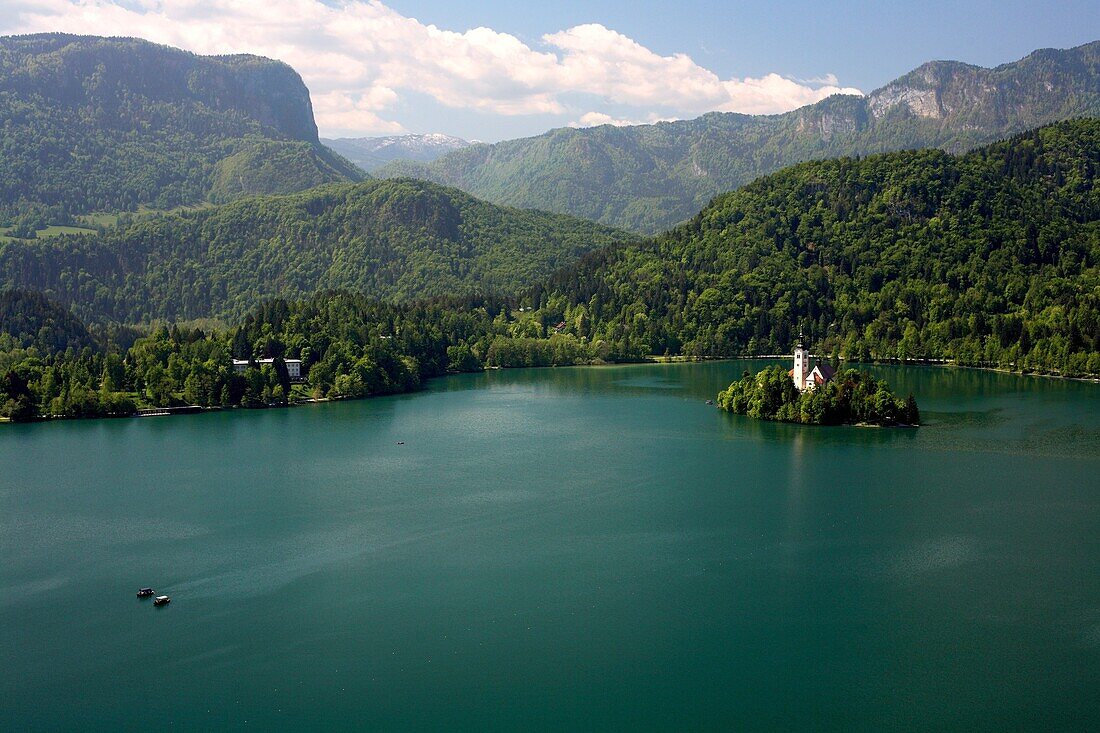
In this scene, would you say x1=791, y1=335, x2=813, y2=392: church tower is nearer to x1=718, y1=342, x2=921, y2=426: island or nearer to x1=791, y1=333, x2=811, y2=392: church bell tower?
x1=791, y1=333, x2=811, y2=392: church bell tower

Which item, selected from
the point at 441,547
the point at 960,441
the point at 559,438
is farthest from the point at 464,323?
the point at 441,547

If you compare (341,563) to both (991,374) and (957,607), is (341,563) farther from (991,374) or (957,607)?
(991,374)

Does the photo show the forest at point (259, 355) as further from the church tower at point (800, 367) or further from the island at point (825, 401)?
the church tower at point (800, 367)

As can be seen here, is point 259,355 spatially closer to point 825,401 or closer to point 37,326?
point 37,326

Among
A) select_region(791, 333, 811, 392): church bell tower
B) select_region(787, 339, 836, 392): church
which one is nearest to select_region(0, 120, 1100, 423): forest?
select_region(787, 339, 836, 392): church

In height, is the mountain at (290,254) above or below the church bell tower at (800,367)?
above

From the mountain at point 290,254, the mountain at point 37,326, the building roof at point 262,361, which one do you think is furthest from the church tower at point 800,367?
the mountain at point 290,254

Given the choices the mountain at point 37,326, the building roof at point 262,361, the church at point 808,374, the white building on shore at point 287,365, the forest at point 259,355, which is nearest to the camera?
the church at point 808,374
